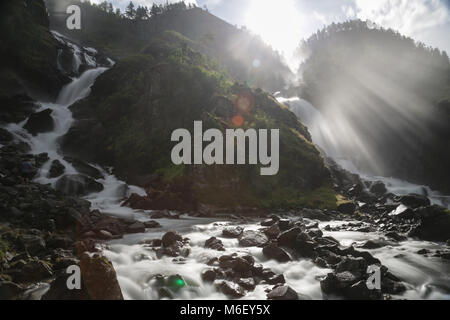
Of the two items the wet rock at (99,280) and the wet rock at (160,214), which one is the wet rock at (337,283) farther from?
the wet rock at (160,214)

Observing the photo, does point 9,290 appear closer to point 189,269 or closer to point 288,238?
point 189,269

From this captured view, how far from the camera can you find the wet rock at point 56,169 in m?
28.7

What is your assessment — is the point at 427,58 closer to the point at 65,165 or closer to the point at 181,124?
the point at 181,124

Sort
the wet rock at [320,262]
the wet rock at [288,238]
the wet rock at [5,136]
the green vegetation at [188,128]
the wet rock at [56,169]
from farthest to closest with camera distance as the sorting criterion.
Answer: the wet rock at [5,136]
the green vegetation at [188,128]
the wet rock at [56,169]
the wet rock at [288,238]
the wet rock at [320,262]

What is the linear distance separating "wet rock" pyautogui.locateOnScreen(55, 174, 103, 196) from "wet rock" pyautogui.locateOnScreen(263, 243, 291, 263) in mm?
21153

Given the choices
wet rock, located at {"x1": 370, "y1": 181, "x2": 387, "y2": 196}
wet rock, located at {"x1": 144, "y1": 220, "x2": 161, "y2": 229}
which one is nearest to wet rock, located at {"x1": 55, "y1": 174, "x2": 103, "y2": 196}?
wet rock, located at {"x1": 144, "y1": 220, "x2": 161, "y2": 229}

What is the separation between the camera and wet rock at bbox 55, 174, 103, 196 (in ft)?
88.0

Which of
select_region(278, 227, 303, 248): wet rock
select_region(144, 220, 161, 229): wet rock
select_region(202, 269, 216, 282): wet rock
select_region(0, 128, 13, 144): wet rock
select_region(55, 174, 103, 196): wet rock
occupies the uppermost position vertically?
select_region(0, 128, 13, 144): wet rock

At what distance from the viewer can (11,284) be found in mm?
8797

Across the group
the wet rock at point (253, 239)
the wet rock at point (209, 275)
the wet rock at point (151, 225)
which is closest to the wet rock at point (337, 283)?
the wet rock at point (209, 275)

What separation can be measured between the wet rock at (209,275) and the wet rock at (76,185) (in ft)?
69.0

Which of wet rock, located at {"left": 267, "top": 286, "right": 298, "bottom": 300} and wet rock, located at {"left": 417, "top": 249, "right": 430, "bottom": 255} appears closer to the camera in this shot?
wet rock, located at {"left": 267, "top": 286, "right": 298, "bottom": 300}

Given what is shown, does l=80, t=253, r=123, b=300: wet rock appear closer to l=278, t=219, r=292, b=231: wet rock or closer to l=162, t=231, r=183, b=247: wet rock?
l=162, t=231, r=183, b=247: wet rock
